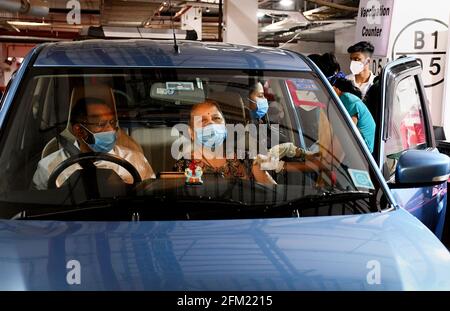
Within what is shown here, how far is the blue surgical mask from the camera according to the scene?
3171 millimetres

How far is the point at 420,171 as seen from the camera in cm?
256

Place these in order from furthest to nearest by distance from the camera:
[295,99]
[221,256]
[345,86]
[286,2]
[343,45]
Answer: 1. [343,45]
2. [286,2]
3. [345,86]
4. [295,99]
5. [221,256]

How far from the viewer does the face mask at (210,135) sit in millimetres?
2707

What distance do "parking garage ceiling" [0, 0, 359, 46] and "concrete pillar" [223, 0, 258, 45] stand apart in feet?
1.04

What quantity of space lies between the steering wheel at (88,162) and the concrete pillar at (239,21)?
726cm

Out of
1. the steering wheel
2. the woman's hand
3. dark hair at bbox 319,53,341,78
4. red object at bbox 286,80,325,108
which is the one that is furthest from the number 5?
the steering wheel

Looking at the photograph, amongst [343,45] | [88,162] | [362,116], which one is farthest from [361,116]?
[343,45]

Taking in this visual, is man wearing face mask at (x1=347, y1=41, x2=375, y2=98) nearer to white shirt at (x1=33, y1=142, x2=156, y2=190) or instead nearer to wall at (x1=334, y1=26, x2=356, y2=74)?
white shirt at (x1=33, y1=142, x2=156, y2=190)

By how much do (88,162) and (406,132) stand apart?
8.41 ft

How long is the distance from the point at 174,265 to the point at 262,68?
3.87 ft

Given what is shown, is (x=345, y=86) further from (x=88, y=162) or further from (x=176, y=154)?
(x=88, y=162)
